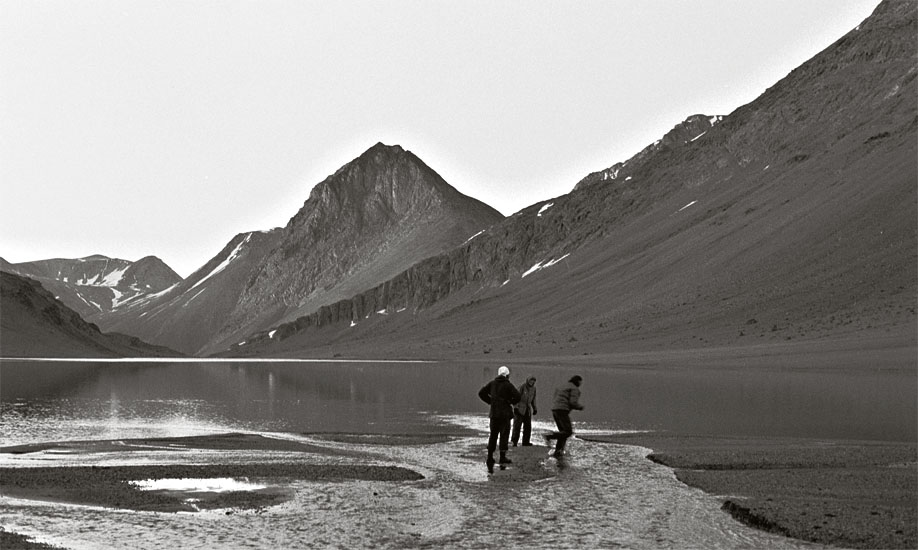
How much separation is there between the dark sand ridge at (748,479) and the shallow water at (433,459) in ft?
2.24

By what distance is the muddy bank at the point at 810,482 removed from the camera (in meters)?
15.5

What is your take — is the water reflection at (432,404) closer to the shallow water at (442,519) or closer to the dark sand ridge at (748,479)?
the dark sand ridge at (748,479)

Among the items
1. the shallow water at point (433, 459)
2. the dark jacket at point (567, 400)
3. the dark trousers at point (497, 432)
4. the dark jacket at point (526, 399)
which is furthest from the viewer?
the dark jacket at point (567, 400)

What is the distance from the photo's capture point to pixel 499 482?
68.3 ft

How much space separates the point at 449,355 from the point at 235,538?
441 ft

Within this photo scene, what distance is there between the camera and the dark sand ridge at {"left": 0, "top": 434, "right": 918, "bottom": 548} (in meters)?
15.9

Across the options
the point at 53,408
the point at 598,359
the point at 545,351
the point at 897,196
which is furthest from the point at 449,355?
the point at 53,408

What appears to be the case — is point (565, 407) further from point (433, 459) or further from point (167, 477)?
point (167, 477)

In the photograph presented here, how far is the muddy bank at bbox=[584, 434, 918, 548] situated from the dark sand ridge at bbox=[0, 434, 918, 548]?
0.02m

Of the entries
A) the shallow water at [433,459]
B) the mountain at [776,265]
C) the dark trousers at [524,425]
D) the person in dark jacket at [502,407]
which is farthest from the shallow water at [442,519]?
the mountain at [776,265]

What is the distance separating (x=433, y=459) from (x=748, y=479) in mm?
8382

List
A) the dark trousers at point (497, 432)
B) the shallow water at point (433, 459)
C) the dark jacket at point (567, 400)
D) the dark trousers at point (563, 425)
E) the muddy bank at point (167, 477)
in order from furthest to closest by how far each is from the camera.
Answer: the dark jacket at point (567, 400) < the dark trousers at point (563, 425) < the dark trousers at point (497, 432) < the muddy bank at point (167, 477) < the shallow water at point (433, 459)

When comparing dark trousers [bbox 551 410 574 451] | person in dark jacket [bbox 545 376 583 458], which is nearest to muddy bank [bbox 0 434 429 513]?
dark trousers [bbox 551 410 574 451]

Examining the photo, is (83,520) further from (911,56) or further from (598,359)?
(911,56)
